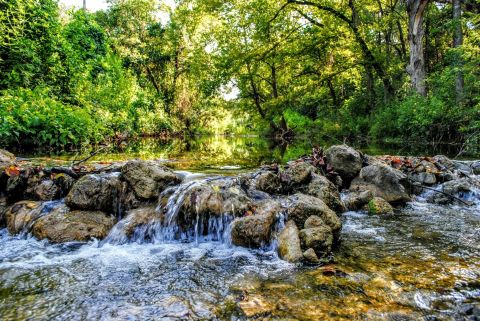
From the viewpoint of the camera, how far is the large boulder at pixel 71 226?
3.87 m

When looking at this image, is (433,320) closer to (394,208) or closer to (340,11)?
(394,208)

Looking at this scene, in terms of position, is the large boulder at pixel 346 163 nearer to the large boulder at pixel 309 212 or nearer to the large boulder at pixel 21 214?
the large boulder at pixel 309 212

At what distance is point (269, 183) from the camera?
5.11m

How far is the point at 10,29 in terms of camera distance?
10.9m

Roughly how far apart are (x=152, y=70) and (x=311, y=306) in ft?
106

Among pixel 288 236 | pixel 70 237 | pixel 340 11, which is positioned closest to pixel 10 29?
pixel 70 237

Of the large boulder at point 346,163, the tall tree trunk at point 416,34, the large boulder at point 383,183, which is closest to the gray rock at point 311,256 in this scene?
the large boulder at point 383,183

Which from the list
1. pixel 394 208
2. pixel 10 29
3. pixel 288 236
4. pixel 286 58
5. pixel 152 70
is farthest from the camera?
pixel 152 70

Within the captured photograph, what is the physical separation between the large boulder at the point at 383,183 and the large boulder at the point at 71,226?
415 cm

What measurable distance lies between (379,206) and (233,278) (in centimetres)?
312

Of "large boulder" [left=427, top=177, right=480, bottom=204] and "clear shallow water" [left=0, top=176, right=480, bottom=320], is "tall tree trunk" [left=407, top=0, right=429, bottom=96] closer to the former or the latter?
"large boulder" [left=427, top=177, right=480, bottom=204]

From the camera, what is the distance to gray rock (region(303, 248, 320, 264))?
9.78ft

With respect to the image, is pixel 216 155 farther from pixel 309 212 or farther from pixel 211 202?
pixel 309 212

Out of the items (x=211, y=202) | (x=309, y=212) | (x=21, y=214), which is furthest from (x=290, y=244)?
(x=21, y=214)
